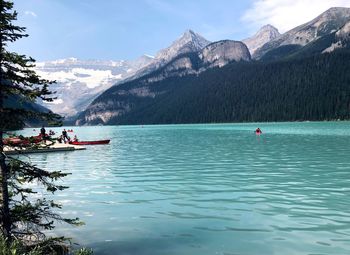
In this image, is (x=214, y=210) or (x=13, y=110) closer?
(x=13, y=110)

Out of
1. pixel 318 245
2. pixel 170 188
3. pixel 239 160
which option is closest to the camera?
pixel 318 245

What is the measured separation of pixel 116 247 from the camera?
49.6 ft

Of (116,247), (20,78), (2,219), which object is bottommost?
(116,247)

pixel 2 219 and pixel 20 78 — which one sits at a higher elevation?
pixel 20 78

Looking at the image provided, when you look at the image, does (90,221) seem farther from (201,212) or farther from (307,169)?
(307,169)

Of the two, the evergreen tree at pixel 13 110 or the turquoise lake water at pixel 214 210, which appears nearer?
the evergreen tree at pixel 13 110

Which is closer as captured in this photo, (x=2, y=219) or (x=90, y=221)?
(x=2, y=219)

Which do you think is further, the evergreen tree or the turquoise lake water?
the turquoise lake water

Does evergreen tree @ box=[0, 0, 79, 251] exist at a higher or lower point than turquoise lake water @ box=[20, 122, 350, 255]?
higher

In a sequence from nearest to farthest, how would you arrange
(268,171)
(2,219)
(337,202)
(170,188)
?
1. (2,219)
2. (337,202)
3. (170,188)
4. (268,171)

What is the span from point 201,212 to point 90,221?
587cm

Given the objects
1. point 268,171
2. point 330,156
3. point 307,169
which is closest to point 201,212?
point 268,171

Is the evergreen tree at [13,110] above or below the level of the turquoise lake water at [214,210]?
above

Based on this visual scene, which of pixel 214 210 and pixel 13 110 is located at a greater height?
pixel 13 110
